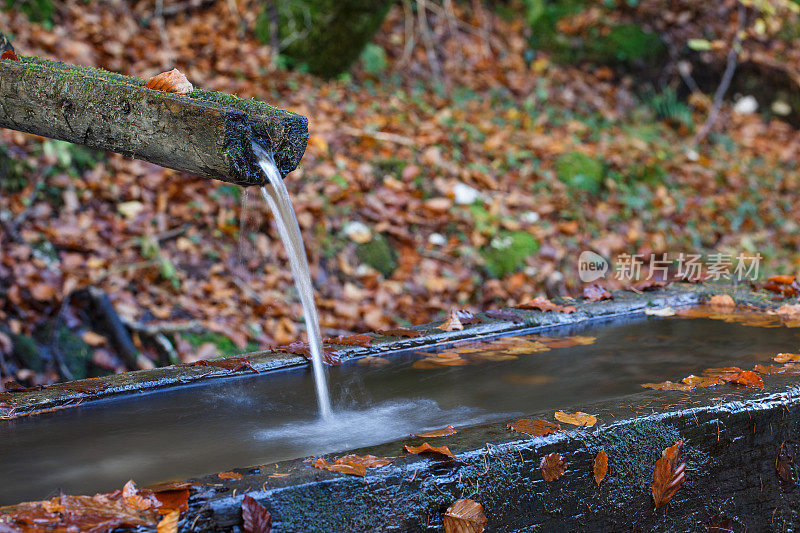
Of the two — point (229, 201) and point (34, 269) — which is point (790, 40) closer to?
point (229, 201)

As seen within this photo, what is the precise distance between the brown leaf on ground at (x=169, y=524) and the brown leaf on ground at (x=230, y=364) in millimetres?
1010

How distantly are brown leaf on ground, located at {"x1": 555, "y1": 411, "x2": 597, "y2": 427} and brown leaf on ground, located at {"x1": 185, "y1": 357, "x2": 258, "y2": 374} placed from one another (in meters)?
1.04

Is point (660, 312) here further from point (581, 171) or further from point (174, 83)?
point (581, 171)

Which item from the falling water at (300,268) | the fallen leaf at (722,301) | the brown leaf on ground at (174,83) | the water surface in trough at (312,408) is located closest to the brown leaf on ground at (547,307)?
the water surface in trough at (312,408)

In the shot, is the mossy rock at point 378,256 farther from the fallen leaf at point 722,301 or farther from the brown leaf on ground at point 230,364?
the brown leaf on ground at point 230,364

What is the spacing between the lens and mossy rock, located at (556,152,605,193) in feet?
18.9

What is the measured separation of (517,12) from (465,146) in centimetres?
277

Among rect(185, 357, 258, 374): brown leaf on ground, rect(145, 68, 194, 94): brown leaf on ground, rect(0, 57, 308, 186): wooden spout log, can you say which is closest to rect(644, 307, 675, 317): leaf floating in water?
rect(185, 357, 258, 374): brown leaf on ground

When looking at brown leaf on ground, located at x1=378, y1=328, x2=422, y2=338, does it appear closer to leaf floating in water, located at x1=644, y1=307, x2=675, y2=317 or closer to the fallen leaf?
leaf floating in water, located at x1=644, y1=307, x2=675, y2=317

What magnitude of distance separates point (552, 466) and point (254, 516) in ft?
2.26

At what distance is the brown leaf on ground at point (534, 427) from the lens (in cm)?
167

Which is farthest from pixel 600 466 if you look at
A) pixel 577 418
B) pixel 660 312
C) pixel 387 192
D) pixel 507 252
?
pixel 387 192

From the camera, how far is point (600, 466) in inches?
67.6

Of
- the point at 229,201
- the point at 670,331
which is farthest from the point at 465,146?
the point at 670,331
